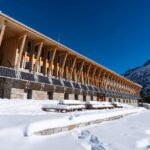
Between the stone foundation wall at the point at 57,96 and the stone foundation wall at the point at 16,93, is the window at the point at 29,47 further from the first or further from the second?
the stone foundation wall at the point at 57,96

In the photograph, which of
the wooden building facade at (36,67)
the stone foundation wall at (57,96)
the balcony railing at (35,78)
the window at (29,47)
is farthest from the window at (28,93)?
the window at (29,47)

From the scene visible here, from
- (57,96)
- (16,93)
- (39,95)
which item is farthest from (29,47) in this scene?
(57,96)

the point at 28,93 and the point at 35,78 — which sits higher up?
the point at 35,78

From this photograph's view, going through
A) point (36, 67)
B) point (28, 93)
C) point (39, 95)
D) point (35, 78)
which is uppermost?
point (36, 67)

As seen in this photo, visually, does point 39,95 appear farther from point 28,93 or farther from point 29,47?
point 29,47

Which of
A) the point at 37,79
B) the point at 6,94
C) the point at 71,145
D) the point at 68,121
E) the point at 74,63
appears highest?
the point at 74,63

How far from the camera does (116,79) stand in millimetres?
57312

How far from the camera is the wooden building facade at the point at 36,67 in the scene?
23484 millimetres

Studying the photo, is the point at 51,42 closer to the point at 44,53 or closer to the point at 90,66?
the point at 44,53

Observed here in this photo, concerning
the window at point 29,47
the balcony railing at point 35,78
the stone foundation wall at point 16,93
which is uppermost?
the window at point 29,47

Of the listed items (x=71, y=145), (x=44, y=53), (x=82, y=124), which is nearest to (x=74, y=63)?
(x=44, y=53)

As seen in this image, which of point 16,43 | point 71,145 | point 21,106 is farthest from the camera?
point 16,43

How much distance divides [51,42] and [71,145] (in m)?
22.6

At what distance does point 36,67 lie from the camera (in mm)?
26719
